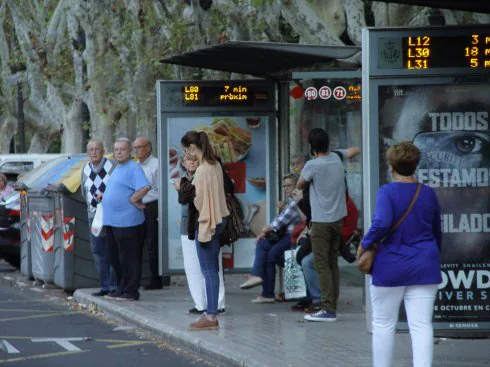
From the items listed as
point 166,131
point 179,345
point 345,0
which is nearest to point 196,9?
point 345,0

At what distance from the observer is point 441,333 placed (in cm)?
1109

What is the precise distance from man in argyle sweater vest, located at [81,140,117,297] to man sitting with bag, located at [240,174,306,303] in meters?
1.92

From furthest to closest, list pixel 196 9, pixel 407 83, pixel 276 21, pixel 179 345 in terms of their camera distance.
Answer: pixel 196 9 → pixel 276 21 → pixel 179 345 → pixel 407 83

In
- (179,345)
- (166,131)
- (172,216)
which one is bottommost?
(179,345)

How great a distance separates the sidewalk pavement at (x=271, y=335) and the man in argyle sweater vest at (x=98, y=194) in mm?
284

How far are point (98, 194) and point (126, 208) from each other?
86 cm

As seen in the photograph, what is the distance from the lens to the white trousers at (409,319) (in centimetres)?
849

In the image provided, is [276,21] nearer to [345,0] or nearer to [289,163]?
[345,0]

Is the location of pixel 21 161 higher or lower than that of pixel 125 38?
lower

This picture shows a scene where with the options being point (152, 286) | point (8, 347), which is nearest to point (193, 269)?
point (8, 347)

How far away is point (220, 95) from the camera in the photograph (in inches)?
607

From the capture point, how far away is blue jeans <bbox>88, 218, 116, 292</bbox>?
50.4 ft

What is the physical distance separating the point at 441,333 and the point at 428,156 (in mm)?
1472

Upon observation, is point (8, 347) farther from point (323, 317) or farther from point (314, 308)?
point (314, 308)
